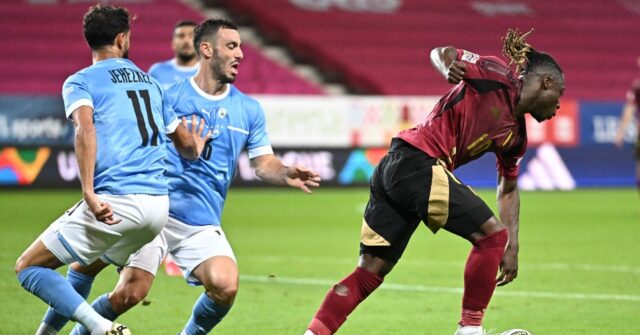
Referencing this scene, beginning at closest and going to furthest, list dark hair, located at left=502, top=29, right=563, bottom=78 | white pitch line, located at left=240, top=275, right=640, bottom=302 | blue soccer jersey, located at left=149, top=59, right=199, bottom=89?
dark hair, located at left=502, top=29, right=563, bottom=78, white pitch line, located at left=240, top=275, right=640, bottom=302, blue soccer jersey, located at left=149, top=59, right=199, bottom=89

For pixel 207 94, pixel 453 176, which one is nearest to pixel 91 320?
pixel 207 94

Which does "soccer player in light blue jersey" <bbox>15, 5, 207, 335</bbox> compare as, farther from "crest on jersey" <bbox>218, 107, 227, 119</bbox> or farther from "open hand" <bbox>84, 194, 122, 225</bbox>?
"crest on jersey" <bbox>218, 107, 227, 119</bbox>

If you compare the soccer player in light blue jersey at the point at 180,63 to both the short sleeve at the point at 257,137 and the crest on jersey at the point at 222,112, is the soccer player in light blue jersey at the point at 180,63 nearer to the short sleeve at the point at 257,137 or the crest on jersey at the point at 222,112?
the short sleeve at the point at 257,137

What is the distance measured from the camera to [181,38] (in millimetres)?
9867

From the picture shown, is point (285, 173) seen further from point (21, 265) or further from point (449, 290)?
point (449, 290)

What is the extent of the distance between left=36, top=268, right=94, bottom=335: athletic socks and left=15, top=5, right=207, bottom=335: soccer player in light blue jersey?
1.01ft

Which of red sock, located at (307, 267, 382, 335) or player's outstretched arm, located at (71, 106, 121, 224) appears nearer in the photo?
player's outstretched arm, located at (71, 106, 121, 224)

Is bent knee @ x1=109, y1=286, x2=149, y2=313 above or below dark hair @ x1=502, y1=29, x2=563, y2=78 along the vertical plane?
below

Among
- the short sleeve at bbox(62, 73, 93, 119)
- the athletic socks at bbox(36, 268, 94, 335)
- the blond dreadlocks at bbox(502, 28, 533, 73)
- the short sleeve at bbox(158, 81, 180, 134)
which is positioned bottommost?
the athletic socks at bbox(36, 268, 94, 335)

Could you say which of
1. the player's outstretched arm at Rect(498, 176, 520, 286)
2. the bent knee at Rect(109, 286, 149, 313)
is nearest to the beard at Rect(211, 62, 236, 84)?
the bent knee at Rect(109, 286, 149, 313)

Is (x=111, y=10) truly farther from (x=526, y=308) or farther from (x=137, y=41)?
(x=137, y=41)

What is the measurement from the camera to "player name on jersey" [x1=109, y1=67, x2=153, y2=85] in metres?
5.63

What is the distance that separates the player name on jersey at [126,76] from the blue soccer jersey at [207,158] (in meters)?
0.39

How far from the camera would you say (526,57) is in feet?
19.3
